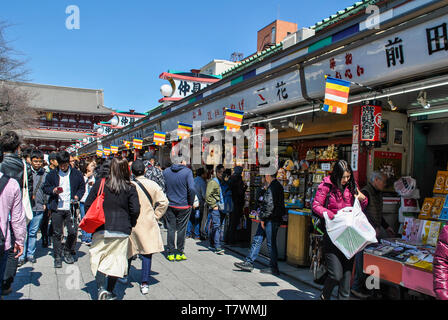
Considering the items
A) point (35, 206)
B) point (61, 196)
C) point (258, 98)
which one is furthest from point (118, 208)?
point (258, 98)

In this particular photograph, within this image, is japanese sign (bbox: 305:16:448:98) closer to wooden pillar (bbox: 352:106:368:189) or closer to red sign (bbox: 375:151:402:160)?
wooden pillar (bbox: 352:106:368:189)

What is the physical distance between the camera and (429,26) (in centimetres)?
359

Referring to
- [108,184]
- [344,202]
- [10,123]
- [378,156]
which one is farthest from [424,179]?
[10,123]

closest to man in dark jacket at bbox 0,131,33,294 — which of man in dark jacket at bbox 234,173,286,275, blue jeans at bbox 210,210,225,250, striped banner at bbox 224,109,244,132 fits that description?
man in dark jacket at bbox 234,173,286,275

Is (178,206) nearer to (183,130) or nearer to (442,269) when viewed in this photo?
(183,130)

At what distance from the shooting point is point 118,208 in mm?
3848

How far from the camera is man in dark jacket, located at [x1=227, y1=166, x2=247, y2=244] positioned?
24.7 feet

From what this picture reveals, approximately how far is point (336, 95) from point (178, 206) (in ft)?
11.4

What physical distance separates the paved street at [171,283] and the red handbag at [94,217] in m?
1.11

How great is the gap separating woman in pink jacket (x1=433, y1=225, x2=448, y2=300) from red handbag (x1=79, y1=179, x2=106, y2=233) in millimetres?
3351

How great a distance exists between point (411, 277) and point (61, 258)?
17.9ft
